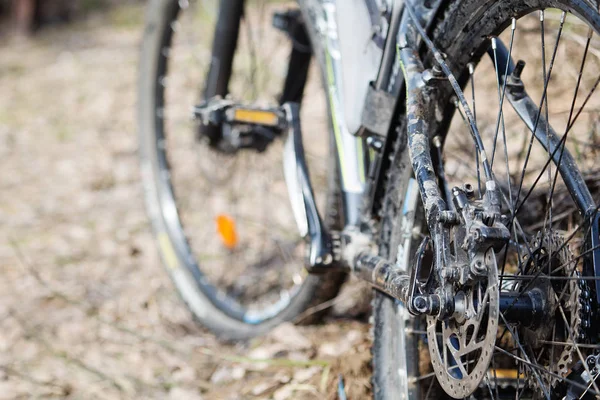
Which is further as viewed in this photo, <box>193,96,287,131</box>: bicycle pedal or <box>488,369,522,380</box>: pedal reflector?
<box>193,96,287,131</box>: bicycle pedal

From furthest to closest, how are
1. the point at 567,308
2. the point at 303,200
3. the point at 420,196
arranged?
1. the point at 303,200
2. the point at 420,196
3. the point at 567,308

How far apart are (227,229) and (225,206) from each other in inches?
24.7

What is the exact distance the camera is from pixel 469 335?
139cm

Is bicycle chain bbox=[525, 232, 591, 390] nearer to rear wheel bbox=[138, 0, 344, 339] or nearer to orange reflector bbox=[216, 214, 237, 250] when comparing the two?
rear wheel bbox=[138, 0, 344, 339]

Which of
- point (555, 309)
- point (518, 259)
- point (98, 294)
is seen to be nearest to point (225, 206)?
point (98, 294)

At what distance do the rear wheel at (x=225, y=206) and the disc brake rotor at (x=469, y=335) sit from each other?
0.75 m

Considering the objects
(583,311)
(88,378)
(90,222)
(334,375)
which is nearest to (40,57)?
(90,222)

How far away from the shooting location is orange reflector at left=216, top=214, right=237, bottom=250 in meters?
3.19

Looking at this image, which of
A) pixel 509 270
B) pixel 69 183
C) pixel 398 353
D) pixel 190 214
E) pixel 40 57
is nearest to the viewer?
pixel 398 353

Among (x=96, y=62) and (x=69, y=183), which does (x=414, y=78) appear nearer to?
(x=69, y=183)

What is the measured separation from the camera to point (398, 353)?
1.77 meters

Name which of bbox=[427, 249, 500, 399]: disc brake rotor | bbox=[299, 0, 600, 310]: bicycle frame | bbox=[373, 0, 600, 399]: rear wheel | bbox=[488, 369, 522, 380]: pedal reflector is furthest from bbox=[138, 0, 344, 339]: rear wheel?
bbox=[427, 249, 500, 399]: disc brake rotor

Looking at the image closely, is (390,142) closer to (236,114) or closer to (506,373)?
(506,373)

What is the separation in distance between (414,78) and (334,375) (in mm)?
904
